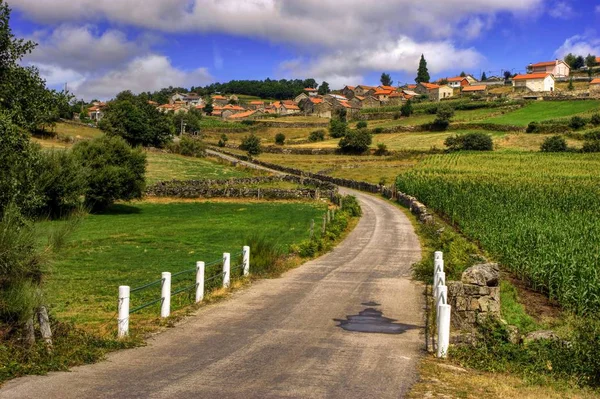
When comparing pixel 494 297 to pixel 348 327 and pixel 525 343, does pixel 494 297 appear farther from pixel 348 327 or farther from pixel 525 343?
pixel 348 327

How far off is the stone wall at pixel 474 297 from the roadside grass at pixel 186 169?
177 ft

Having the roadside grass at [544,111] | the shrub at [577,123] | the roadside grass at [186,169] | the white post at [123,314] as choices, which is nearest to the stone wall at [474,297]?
the white post at [123,314]

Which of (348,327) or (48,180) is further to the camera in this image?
(48,180)

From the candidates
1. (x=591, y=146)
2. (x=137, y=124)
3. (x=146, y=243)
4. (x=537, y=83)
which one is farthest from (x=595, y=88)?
(x=146, y=243)

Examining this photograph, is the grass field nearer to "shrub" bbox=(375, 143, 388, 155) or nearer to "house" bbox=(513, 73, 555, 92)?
"shrub" bbox=(375, 143, 388, 155)

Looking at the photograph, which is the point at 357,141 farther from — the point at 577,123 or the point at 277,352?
the point at 277,352

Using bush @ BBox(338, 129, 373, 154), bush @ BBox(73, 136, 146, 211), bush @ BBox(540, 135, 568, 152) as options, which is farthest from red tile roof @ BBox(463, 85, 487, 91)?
bush @ BBox(73, 136, 146, 211)

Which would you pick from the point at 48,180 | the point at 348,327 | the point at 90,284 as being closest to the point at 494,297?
the point at 348,327

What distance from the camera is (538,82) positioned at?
524 ft

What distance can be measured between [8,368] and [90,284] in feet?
36.3

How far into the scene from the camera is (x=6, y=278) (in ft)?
31.8

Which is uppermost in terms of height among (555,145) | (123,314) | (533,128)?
(533,128)

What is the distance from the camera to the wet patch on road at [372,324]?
13211mm

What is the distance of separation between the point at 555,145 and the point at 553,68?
104546 millimetres
